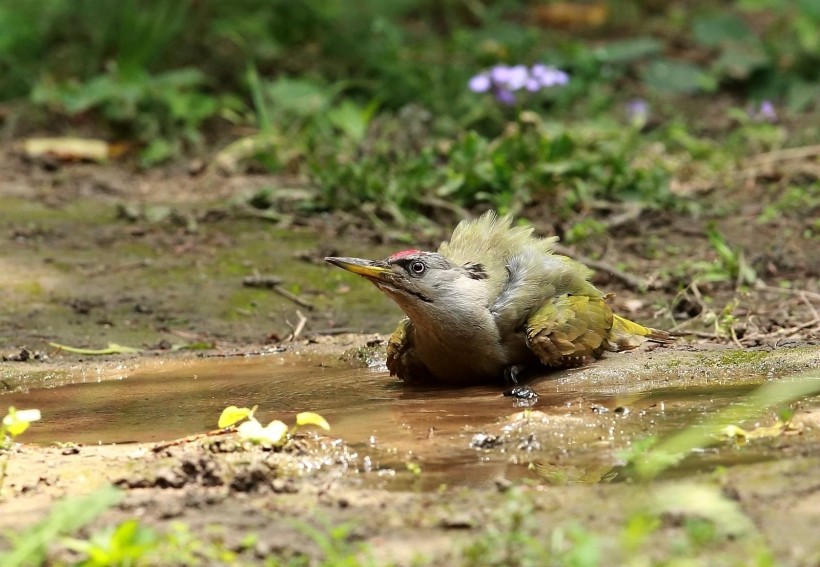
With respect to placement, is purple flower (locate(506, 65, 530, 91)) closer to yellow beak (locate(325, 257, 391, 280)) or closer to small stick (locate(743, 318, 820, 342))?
small stick (locate(743, 318, 820, 342))

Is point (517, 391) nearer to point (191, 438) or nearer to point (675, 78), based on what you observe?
point (191, 438)

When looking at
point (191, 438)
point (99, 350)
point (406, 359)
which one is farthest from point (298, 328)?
point (191, 438)

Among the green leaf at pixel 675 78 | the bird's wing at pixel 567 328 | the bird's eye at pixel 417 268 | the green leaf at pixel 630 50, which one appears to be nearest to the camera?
the bird's wing at pixel 567 328

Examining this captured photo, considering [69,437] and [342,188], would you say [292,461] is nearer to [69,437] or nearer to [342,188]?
[69,437]

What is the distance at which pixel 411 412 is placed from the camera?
461 cm

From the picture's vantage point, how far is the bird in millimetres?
4957

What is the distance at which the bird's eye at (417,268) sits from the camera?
502 cm

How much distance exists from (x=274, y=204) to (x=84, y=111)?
3.09 metres

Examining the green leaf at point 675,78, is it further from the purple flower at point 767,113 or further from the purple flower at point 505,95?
the purple flower at point 505,95

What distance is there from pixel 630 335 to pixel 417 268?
103 centimetres

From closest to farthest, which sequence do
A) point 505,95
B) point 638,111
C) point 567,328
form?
point 567,328, point 505,95, point 638,111

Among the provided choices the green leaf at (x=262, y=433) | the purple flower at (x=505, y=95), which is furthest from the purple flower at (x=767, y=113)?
the green leaf at (x=262, y=433)

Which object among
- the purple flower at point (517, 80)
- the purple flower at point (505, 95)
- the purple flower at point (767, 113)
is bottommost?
the purple flower at point (767, 113)

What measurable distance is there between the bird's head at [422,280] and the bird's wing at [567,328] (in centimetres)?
27
